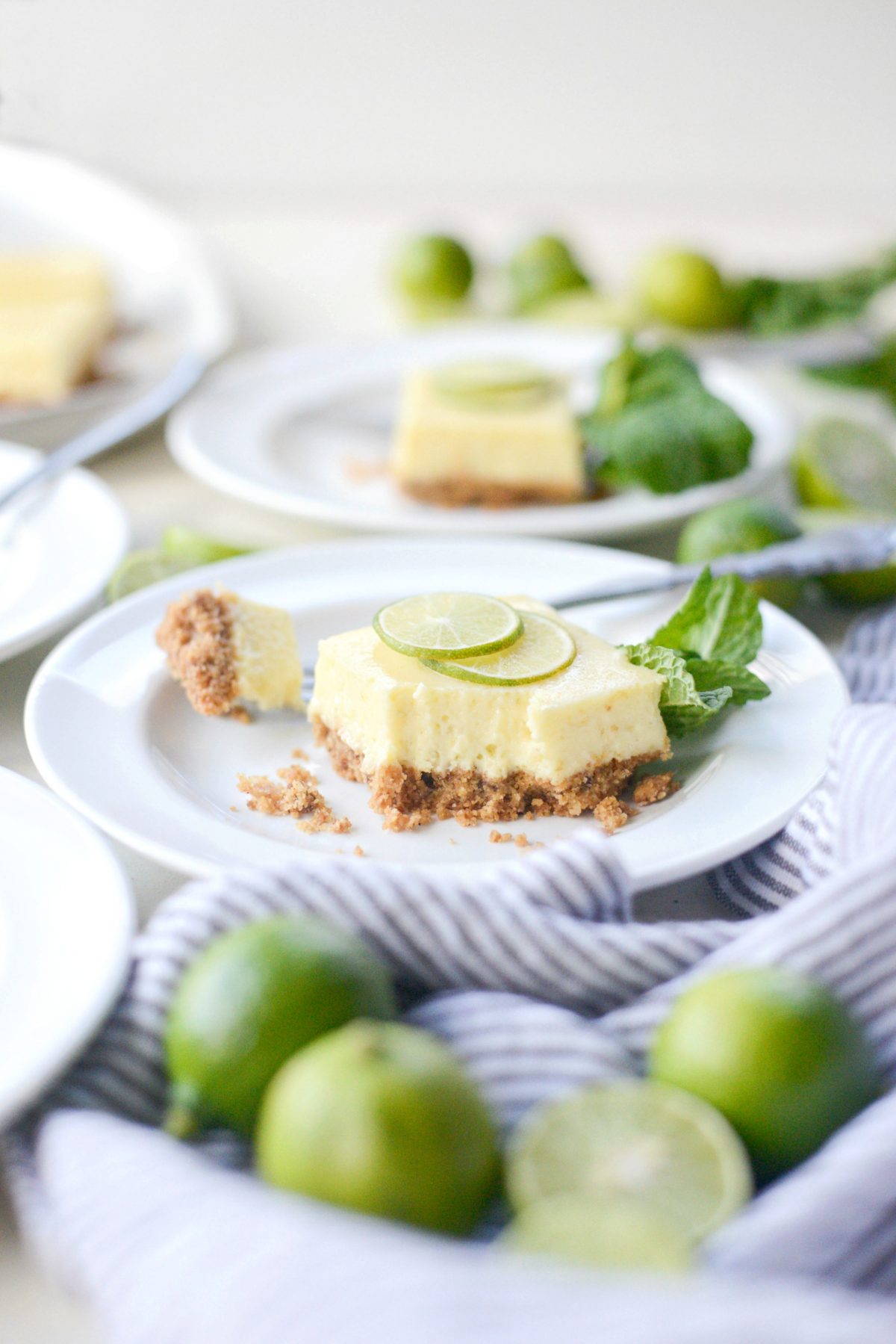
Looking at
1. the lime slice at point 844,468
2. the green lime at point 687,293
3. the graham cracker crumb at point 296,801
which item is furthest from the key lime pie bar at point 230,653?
the green lime at point 687,293

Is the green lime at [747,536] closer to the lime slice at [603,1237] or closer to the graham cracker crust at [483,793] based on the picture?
the graham cracker crust at [483,793]

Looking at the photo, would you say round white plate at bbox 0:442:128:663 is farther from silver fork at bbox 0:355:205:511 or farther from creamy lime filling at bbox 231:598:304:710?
creamy lime filling at bbox 231:598:304:710

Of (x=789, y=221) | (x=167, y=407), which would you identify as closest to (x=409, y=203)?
(x=789, y=221)

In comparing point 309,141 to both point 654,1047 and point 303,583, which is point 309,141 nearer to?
point 303,583

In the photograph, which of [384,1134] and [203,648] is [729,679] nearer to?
[203,648]

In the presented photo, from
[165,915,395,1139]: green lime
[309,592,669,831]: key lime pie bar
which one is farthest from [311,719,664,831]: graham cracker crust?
[165,915,395,1139]: green lime

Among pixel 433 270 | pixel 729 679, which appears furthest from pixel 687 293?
pixel 729 679
